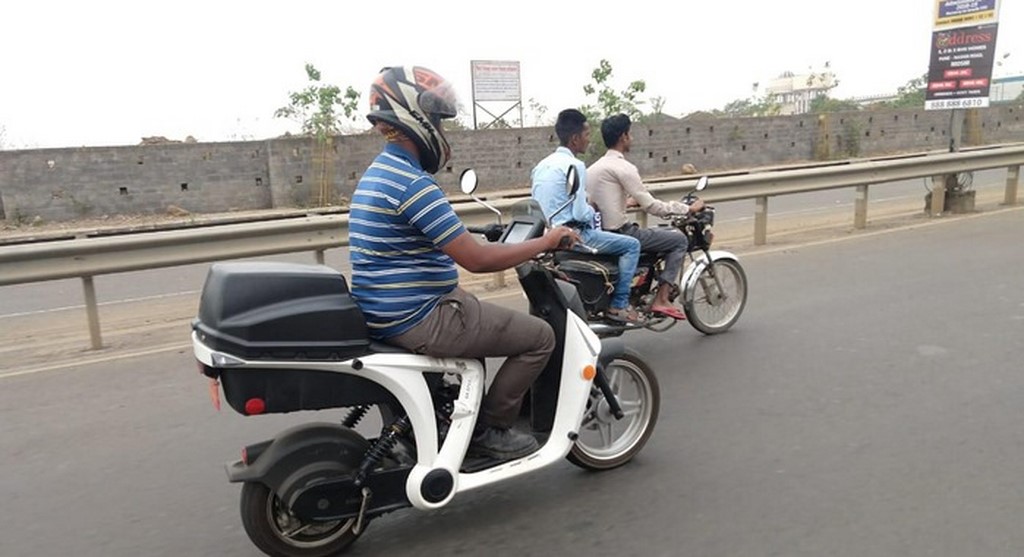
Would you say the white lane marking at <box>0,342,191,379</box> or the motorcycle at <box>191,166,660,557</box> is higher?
the motorcycle at <box>191,166,660,557</box>

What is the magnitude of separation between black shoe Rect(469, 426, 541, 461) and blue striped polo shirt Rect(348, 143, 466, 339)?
1.98 feet

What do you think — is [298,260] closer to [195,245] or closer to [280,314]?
[195,245]

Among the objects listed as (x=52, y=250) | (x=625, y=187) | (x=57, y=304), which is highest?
(x=625, y=187)

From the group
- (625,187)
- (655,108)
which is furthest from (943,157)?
(655,108)

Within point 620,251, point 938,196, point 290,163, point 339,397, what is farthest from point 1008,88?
point 339,397

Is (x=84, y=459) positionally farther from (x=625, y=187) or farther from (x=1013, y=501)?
(x=1013, y=501)

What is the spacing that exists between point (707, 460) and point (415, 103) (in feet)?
7.22

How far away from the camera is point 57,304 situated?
30.8 ft

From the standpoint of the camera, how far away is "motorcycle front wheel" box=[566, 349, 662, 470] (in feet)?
12.1

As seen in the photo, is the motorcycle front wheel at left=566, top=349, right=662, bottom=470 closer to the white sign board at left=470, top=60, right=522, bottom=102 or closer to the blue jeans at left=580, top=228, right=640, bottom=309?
the blue jeans at left=580, top=228, right=640, bottom=309

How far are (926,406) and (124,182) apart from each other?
64.7 feet

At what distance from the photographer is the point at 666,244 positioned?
5.76 metres

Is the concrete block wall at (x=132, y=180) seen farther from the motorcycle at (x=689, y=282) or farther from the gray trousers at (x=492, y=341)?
the gray trousers at (x=492, y=341)

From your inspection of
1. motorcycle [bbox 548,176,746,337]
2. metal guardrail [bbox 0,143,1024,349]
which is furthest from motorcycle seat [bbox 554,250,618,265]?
metal guardrail [bbox 0,143,1024,349]
